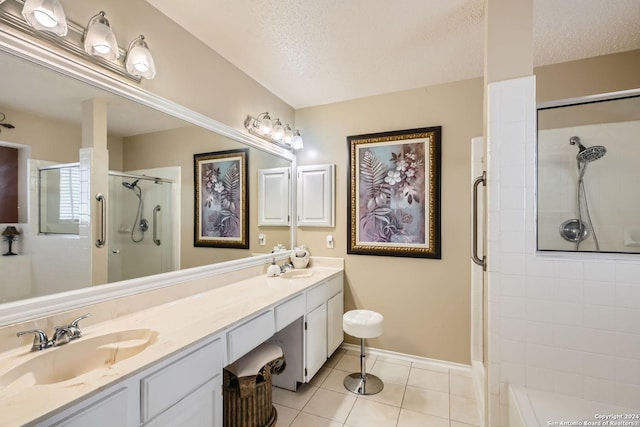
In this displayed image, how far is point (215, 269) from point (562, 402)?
2089mm

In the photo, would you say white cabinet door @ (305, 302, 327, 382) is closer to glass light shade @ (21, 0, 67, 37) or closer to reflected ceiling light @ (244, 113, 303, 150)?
reflected ceiling light @ (244, 113, 303, 150)

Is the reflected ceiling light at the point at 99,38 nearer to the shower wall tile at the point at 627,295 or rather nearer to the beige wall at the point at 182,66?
the beige wall at the point at 182,66

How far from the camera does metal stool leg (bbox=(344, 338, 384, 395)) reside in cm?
220

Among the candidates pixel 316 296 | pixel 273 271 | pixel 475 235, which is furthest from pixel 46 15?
pixel 475 235

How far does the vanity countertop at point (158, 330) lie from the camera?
777 millimetres

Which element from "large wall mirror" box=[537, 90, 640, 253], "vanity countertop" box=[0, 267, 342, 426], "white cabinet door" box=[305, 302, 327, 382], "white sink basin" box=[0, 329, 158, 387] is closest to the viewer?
"vanity countertop" box=[0, 267, 342, 426]

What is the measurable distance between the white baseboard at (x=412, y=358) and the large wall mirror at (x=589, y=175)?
1556mm

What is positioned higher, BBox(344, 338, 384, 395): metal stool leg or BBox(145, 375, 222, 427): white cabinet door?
BBox(145, 375, 222, 427): white cabinet door

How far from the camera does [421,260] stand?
8.59 feet

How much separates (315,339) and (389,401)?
Answer: 693 mm

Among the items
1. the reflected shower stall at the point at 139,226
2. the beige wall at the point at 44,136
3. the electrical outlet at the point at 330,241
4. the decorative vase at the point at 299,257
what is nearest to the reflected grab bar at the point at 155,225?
the reflected shower stall at the point at 139,226

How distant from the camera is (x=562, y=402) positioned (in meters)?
1.34

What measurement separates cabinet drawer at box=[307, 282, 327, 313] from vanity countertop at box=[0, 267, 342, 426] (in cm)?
7

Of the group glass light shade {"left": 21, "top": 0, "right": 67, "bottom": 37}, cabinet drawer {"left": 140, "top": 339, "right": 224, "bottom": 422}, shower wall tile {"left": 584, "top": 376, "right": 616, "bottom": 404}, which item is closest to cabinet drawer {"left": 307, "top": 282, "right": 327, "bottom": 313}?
cabinet drawer {"left": 140, "top": 339, "right": 224, "bottom": 422}
